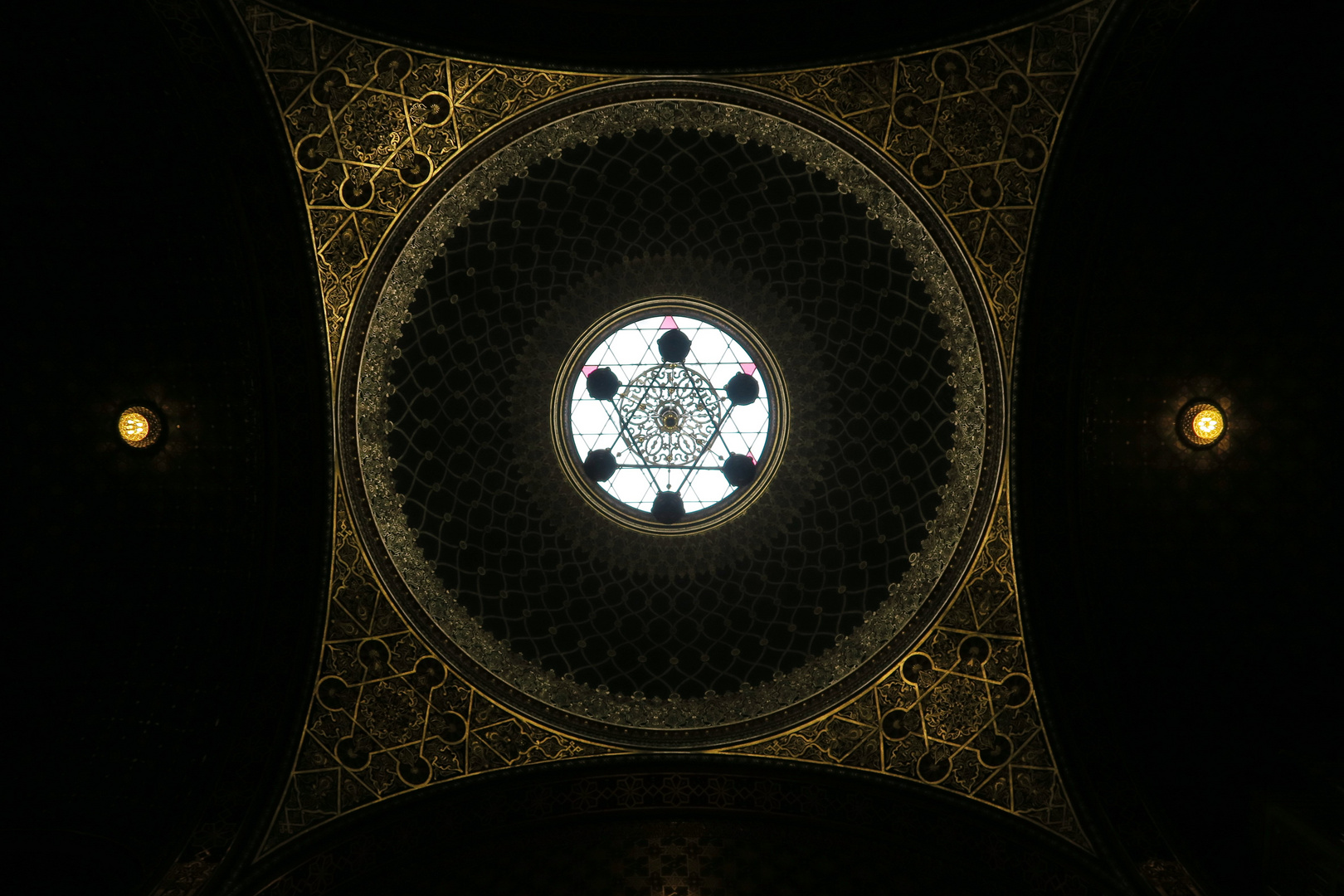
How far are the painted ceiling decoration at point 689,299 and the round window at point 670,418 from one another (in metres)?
0.29

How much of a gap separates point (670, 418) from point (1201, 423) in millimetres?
6148

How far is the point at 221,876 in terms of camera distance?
10508 millimetres

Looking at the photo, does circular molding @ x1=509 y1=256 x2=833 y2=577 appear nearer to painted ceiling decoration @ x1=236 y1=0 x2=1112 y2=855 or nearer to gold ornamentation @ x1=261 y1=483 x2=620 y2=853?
painted ceiling decoration @ x1=236 y1=0 x2=1112 y2=855

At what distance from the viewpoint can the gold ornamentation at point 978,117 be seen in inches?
402

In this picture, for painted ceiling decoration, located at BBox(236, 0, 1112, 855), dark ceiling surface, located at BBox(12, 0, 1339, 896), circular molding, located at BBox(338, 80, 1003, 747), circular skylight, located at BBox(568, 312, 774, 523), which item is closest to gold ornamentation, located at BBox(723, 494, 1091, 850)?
painted ceiling decoration, located at BBox(236, 0, 1112, 855)

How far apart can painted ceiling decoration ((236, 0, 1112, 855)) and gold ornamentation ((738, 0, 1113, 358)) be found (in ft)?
0.09

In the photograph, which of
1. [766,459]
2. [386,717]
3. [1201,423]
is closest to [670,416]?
[766,459]

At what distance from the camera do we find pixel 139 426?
10.6 m

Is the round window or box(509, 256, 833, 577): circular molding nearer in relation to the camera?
box(509, 256, 833, 577): circular molding

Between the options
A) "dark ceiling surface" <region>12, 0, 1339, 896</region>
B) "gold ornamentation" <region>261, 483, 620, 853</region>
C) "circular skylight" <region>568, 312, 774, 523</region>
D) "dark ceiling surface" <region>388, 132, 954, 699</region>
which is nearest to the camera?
"dark ceiling surface" <region>12, 0, 1339, 896</region>

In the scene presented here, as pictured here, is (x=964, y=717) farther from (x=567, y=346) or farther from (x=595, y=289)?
(x=595, y=289)

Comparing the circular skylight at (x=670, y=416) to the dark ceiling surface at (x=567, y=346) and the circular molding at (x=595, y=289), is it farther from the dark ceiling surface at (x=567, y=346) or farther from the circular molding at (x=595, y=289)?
the circular molding at (x=595, y=289)

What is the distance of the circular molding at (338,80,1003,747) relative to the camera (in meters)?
11.1

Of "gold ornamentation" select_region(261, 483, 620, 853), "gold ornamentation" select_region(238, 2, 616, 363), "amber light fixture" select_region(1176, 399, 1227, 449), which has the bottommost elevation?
"gold ornamentation" select_region(261, 483, 620, 853)
